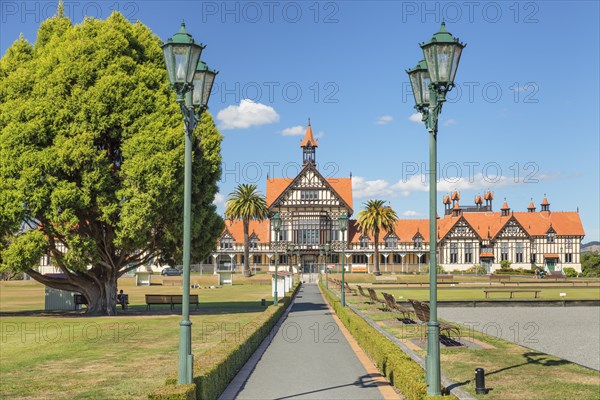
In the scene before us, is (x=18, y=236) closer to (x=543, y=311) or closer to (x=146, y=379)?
(x=146, y=379)

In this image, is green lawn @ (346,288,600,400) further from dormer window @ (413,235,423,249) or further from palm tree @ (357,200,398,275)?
dormer window @ (413,235,423,249)

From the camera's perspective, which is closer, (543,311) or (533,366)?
(533,366)

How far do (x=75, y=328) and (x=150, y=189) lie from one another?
6.60 m

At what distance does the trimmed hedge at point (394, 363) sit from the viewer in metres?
10.4

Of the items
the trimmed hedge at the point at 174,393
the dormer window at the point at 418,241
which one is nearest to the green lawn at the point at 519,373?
the trimmed hedge at the point at 174,393

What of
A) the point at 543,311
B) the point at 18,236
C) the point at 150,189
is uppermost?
the point at 150,189

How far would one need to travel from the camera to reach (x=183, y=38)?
1005 cm

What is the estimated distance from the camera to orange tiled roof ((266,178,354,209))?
97062 mm

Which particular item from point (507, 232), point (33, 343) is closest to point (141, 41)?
point (33, 343)

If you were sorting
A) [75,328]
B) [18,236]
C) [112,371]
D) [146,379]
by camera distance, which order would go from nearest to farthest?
[146,379]
[112,371]
[75,328]
[18,236]

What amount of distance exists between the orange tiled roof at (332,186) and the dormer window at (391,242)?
763cm

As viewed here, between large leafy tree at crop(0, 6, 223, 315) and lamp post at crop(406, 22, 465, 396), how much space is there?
Result: 60.0 ft

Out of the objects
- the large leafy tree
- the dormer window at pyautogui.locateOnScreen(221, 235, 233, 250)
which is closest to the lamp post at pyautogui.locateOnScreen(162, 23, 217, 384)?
the large leafy tree

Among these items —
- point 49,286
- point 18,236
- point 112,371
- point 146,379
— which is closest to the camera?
point 146,379
